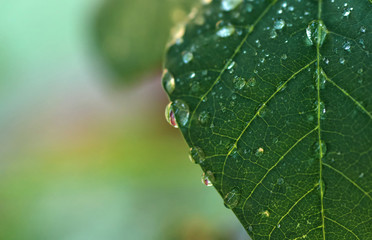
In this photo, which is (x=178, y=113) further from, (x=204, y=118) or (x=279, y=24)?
(x=279, y=24)

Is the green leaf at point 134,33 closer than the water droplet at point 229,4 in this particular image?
No

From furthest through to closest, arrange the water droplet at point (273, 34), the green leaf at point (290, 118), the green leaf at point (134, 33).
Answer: the green leaf at point (134, 33) → the water droplet at point (273, 34) → the green leaf at point (290, 118)

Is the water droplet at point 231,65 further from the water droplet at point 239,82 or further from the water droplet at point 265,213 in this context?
the water droplet at point 265,213

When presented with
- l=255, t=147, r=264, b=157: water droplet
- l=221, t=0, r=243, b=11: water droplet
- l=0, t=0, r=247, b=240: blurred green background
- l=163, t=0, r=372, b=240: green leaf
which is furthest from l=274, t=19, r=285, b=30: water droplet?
l=0, t=0, r=247, b=240: blurred green background

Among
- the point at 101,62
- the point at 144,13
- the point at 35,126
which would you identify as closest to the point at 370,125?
the point at 144,13

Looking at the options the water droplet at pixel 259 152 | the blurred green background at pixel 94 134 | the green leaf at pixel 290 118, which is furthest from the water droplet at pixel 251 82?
the blurred green background at pixel 94 134

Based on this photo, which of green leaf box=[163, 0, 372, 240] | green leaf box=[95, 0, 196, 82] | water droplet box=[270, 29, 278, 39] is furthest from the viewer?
Result: green leaf box=[95, 0, 196, 82]

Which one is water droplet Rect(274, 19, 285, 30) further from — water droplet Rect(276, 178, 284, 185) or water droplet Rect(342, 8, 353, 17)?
water droplet Rect(276, 178, 284, 185)

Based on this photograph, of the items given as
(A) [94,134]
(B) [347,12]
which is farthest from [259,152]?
(A) [94,134]
